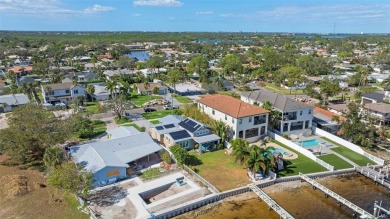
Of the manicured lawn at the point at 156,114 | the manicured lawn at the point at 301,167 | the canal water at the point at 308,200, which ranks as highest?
the manicured lawn at the point at 156,114

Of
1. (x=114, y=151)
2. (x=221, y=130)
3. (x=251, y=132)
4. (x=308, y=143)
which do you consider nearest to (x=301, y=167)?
(x=308, y=143)

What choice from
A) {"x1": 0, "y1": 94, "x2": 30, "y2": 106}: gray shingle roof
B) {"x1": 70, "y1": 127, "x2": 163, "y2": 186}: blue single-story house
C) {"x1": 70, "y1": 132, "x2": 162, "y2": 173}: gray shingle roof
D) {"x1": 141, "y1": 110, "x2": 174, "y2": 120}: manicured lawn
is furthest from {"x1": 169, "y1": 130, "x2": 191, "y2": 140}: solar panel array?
{"x1": 0, "y1": 94, "x2": 30, "y2": 106}: gray shingle roof

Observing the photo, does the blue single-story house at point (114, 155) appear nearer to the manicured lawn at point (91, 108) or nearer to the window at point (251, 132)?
the window at point (251, 132)

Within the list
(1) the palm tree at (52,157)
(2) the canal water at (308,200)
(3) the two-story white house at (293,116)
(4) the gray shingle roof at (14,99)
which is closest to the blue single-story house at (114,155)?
(1) the palm tree at (52,157)

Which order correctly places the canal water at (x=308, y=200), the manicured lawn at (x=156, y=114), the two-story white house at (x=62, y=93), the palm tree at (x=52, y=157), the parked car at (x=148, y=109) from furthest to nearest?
the two-story white house at (x=62, y=93) < the parked car at (x=148, y=109) < the manicured lawn at (x=156, y=114) < the palm tree at (x=52, y=157) < the canal water at (x=308, y=200)

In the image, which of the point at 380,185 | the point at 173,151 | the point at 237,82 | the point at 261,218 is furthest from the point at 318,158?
the point at 237,82

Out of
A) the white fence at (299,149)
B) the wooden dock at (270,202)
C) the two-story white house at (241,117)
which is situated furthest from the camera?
the two-story white house at (241,117)

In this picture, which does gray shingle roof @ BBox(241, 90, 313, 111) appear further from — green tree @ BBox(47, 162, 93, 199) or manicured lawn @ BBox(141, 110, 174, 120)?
green tree @ BBox(47, 162, 93, 199)

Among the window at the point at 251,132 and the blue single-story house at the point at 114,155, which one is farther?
the window at the point at 251,132
